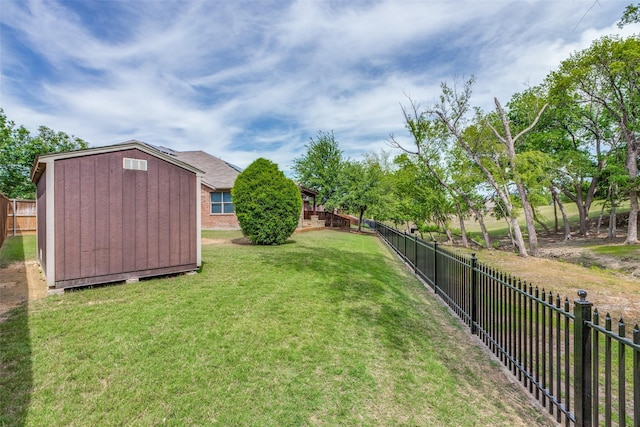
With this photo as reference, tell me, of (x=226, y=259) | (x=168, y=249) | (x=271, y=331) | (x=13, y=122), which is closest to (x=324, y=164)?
(x=226, y=259)

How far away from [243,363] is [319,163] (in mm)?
25888

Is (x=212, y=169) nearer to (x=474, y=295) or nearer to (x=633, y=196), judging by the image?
(x=474, y=295)

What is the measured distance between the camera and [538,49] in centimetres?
1143

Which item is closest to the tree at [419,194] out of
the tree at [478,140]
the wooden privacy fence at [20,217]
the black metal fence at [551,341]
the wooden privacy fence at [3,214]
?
the tree at [478,140]

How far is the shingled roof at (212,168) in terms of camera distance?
19591mm

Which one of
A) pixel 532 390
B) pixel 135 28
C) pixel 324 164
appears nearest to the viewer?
pixel 532 390

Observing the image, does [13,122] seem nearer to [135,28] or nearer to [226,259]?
[135,28]

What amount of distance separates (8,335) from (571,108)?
2843 centimetres

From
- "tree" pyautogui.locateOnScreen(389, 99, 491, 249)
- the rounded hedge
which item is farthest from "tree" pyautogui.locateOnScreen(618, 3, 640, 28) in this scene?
the rounded hedge

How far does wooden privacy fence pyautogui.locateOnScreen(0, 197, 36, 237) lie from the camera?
15.6m

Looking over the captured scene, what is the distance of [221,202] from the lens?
62.8 ft

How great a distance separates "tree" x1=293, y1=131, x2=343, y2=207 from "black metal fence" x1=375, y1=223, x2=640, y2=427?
1981 cm

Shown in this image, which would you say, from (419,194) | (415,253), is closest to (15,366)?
(415,253)

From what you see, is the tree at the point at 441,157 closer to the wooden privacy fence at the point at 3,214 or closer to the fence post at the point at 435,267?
the fence post at the point at 435,267
